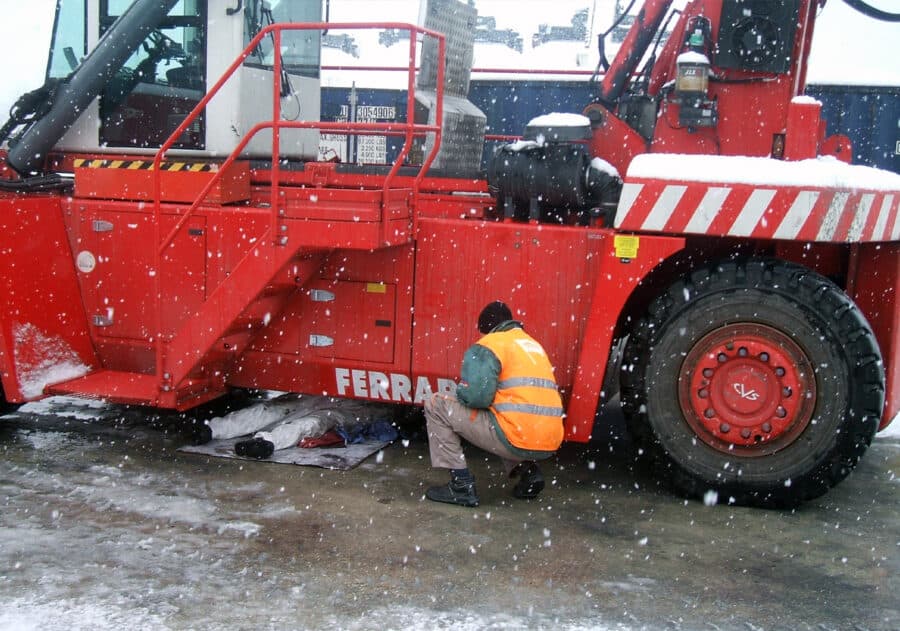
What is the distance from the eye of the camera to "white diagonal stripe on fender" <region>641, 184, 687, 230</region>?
5215 mm

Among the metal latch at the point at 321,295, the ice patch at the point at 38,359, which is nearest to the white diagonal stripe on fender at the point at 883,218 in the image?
the metal latch at the point at 321,295

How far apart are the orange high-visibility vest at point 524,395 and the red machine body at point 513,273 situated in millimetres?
423

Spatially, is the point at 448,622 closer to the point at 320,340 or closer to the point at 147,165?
the point at 320,340

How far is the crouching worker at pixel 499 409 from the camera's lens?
5145mm

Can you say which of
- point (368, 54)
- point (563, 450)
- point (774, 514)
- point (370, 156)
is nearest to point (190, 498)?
point (563, 450)

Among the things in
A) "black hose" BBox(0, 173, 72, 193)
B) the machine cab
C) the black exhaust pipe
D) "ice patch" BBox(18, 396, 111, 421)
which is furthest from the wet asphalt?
the machine cab

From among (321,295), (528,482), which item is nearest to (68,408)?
(321,295)

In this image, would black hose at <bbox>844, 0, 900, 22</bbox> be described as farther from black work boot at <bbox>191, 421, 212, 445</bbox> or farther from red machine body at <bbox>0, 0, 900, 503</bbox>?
black work boot at <bbox>191, 421, 212, 445</bbox>

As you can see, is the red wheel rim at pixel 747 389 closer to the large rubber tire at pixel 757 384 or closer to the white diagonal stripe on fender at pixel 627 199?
the large rubber tire at pixel 757 384

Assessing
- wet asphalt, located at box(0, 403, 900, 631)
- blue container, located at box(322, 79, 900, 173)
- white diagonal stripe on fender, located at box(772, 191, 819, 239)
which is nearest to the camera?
wet asphalt, located at box(0, 403, 900, 631)

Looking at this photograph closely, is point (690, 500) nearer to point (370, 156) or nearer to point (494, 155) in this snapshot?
point (494, 155)

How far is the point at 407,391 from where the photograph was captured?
607 cm

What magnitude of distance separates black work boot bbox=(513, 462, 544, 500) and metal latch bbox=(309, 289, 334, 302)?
1.65 m

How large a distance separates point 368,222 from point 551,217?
1195 millimetres
